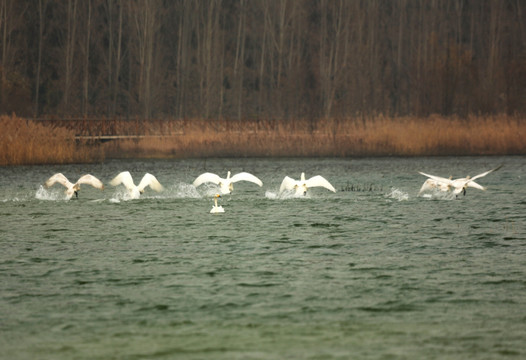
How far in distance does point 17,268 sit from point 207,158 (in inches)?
1107

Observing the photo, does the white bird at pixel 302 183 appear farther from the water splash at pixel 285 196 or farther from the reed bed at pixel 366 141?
the reed bed at pixel 366 141

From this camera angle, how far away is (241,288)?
12.4 m

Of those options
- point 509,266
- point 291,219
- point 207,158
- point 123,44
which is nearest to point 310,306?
point 509,266

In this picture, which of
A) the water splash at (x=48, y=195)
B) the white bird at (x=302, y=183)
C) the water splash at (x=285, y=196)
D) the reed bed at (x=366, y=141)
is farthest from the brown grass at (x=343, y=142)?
the white bird at (x=302, y=183)

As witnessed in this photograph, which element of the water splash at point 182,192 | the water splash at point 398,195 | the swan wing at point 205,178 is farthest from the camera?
the water splash at point 182,192

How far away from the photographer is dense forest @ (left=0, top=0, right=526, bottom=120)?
2146 inches

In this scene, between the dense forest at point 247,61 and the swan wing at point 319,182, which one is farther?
the dense forest at point 247,61

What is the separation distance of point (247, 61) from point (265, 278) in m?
61.2

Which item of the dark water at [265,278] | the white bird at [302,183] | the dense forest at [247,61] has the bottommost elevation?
the dark water at [265,278]

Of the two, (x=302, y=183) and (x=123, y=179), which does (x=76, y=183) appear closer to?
(x=123, y=179)

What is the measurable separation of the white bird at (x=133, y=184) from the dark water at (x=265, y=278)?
53 cm

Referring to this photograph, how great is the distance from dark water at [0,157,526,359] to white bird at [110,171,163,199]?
53cm

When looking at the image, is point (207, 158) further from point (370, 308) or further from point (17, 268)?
point (370, 308)

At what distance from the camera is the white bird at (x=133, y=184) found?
22.6 metres
